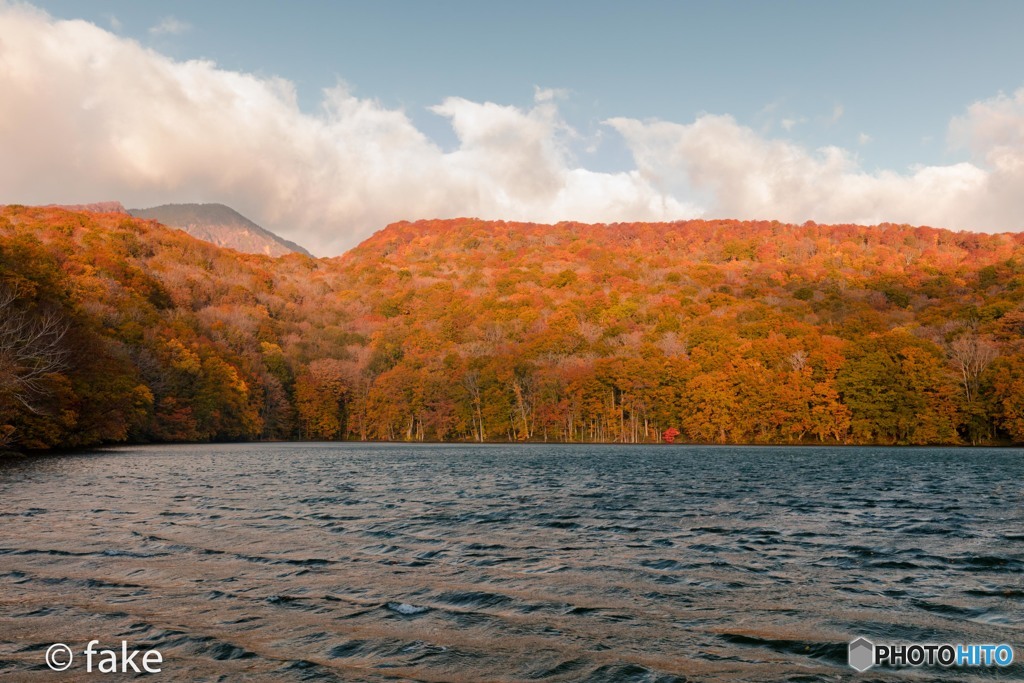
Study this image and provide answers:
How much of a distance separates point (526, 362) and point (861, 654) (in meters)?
150

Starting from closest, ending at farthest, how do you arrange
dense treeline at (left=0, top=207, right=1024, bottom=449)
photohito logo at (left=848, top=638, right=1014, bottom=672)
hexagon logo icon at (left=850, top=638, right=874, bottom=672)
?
hexagon logo icon at (left=850, top=638, right=874, bottom=672)
photohito logo at (left=848, top=638, right=1014, bottom=672)
dense treeline at (left=0, top=207, right=1024, bottom=449)

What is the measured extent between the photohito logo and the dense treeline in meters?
73.9

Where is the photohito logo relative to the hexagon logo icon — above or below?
below

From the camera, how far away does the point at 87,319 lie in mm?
92812

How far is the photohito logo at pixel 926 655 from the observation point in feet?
36.2

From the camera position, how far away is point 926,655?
11445 mm

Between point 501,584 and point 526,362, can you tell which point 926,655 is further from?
point 526,362

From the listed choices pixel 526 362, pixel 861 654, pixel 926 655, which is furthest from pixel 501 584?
pixel 526 362

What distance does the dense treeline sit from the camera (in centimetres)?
9469

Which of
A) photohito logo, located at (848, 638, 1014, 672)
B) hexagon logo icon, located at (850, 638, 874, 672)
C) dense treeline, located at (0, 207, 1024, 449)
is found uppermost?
dense treeline, located at (0, 207, 1024, 449)

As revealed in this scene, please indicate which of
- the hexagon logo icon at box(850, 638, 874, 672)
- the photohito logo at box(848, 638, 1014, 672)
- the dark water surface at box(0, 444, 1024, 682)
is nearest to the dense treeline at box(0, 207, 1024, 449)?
the dark water surface at box(0, 444, 1024, 682)

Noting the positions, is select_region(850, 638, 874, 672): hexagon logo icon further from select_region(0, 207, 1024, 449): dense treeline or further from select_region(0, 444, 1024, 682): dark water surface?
select_region(0, 207, 1024, 449): dense treeline

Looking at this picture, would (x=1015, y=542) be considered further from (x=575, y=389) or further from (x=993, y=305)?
(x=993, y=305)

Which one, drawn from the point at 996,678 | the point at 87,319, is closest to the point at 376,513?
the point at 996,678
